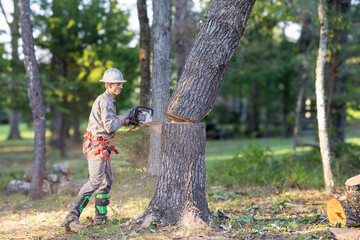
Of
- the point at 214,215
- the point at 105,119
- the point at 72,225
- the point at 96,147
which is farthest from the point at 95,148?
the point at 214,215

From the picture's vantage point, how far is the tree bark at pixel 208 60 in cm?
499

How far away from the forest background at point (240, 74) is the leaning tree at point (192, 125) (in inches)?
49.6

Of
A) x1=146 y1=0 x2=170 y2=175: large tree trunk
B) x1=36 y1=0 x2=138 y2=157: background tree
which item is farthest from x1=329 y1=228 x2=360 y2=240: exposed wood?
x1=36 y1=0 x2=138 y2=157: background tree

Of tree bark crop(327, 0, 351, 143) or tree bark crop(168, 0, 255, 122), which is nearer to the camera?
tree bark crop(168, 0, 255, 122)

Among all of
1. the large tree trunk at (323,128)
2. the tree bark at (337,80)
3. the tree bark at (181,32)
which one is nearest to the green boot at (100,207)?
the large tree trunk at (323,128)

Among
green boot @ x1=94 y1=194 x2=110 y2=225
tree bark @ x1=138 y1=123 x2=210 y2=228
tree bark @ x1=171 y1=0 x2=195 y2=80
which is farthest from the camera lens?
tree bark @ x1=171 y1=0 x2=195 y2=80

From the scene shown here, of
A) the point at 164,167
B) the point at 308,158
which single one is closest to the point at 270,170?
the point at 308,158

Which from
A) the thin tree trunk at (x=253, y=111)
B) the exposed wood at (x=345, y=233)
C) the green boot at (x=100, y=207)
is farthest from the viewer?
the thin tree trunk at (x=253, y=111)

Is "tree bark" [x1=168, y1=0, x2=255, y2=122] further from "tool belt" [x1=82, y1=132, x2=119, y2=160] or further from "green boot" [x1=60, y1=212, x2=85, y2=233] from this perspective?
"green boot" [x1=60, y1=212, x2=85, y2=233]

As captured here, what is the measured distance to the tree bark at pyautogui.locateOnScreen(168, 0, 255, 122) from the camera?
16.4 feet

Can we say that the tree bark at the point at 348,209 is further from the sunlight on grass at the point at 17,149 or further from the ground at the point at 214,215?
the sunlight on grass at the point at 17,149

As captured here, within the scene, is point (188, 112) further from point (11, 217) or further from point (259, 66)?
point (259, 66)

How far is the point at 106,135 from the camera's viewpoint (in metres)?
5.26

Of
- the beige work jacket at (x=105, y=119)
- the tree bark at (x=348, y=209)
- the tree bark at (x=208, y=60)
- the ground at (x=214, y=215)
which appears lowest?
the ground at (x=214, y=215)
